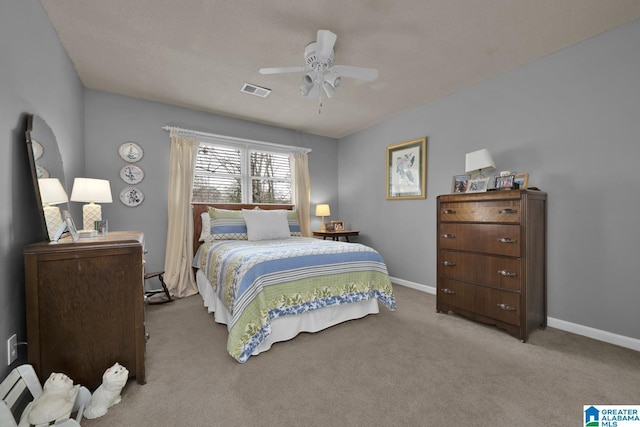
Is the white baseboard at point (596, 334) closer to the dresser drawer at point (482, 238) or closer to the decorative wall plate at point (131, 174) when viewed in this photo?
the dresser drawer at point (482, 238)

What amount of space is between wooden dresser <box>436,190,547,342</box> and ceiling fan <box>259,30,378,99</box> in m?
1.56

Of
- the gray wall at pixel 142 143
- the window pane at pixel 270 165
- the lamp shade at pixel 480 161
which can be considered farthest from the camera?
the window pane at pixel 270 165

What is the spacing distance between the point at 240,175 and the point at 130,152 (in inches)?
57.7

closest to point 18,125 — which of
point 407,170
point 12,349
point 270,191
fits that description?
point 12,349

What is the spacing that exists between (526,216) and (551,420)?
1458 millimetres

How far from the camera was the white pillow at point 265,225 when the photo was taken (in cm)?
342

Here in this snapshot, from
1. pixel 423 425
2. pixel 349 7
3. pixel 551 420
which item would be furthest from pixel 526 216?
pixel 349 7

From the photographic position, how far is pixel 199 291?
12.0 ft

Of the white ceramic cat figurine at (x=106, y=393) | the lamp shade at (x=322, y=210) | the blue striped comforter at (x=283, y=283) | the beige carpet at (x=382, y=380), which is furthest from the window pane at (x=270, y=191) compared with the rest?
the white ceramic cat figurine at (x=106, y=393)

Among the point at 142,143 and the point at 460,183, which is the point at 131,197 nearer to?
the point at 142,143

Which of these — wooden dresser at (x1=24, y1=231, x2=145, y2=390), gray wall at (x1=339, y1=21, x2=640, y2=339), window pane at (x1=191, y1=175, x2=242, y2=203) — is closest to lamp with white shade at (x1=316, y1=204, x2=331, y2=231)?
window pane at (x1=191, y1=175, x2=242, y2=203)

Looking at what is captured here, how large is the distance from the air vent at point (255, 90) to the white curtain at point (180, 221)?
118 cm

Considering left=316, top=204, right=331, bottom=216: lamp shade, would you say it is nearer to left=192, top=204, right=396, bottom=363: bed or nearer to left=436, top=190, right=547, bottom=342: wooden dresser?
left=192, top=204, right=396, bottom=363: bed

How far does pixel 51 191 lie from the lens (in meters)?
1.78
